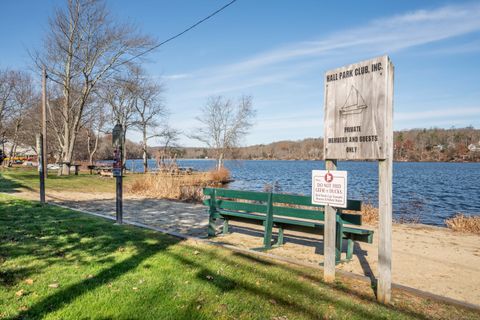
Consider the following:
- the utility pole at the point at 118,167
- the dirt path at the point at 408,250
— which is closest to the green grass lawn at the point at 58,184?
the dirt path at the point at 408,250

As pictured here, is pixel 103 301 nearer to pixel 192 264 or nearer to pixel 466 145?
pixel 192 264

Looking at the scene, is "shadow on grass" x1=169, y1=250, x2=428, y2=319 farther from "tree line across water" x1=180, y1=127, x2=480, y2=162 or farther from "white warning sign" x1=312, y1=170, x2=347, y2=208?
"tree line across water" x1=180, y1=127, x2=480, y2=162

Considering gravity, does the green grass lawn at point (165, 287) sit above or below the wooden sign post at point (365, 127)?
below

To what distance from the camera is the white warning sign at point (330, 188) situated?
434cm

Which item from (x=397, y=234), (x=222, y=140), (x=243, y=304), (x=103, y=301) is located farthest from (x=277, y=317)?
(x=222, y=140)

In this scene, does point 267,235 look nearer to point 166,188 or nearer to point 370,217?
point 370,217

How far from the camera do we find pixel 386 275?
393 cm

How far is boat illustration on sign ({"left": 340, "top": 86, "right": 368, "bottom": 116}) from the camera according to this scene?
421cm

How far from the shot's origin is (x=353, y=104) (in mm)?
4305

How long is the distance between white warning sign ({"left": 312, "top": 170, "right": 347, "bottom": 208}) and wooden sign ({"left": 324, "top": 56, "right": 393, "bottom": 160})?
9.5 inches

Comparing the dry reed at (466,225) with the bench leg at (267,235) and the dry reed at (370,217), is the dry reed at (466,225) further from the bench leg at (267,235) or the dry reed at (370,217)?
the bench leg at (267,235)

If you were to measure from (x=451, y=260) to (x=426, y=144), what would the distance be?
4832 inches

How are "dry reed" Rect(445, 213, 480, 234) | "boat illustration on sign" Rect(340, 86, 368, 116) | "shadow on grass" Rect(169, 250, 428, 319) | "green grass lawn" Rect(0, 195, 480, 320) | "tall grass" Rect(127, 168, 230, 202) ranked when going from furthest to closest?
"tall grass" Rect(127, 168, 230, 202), "dry reed" Rect(445, 213, 480, 234), "boat illustration on sign" Rect(340, 86, 368, 116), "shadow on grass" Rect(169, 250, 428, 319), "green grass lawn" Rect(0, 195, 480, 320)

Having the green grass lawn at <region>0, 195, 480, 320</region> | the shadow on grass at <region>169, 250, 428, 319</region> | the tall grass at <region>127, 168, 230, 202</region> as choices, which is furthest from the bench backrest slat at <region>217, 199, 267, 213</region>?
the tall grass at <region>127, 168, 230, 202</region>
